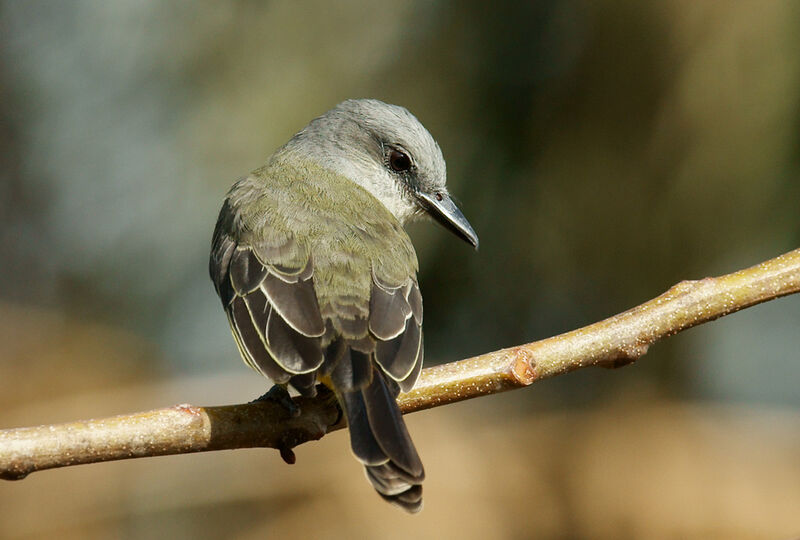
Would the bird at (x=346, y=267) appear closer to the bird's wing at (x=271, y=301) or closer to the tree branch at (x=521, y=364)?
the bird's wing at (x=271, y=301)

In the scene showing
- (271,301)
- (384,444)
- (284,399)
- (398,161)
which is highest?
(398,161)

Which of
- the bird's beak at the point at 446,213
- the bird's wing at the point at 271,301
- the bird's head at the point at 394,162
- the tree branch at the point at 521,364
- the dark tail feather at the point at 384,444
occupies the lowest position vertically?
the dark tail feather at the point at 384,444

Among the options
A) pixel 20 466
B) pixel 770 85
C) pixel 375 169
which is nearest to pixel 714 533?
pixel 375 169

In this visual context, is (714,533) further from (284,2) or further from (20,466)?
(284,2)

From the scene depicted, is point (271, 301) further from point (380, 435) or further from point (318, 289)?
point (380, 435)

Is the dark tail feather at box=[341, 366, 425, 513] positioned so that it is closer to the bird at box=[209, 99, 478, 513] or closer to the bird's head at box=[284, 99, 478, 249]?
the bird at box=[209, 99, 478, 513]

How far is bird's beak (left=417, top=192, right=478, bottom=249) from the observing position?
4492 millimetres

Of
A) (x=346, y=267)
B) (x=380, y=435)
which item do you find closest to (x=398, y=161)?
(x=346, y=267)

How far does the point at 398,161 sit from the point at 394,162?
2 centimetres

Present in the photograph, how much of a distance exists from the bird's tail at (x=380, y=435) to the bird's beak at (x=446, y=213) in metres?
1.46

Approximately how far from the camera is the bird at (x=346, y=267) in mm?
2988

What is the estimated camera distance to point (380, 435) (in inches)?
111

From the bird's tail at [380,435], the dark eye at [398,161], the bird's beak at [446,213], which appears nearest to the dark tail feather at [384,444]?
the bird's tail at [380,435]

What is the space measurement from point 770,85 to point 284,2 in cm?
424
